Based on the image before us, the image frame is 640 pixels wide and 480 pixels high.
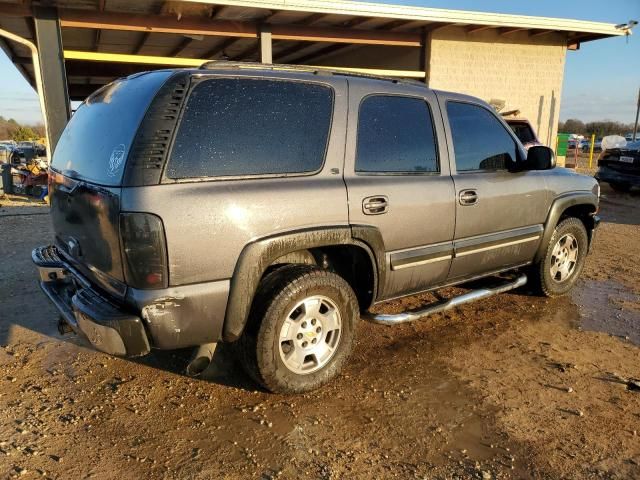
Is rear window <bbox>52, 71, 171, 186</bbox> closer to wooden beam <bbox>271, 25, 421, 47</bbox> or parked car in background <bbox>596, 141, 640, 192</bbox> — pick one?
wooden beam <bbox>271, 25, 421, 47</bbox>

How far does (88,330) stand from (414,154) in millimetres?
2344

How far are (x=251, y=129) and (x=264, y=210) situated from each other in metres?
0.46

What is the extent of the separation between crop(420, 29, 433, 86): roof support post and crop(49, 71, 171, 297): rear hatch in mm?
10735

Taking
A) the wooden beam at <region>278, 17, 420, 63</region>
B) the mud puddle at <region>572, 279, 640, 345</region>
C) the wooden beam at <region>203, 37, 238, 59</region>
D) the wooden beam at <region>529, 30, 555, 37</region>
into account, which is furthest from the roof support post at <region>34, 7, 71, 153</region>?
the wooden beam at <region>529, 30, 555, 37</region>

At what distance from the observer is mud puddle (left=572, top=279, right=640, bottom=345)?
4.26m

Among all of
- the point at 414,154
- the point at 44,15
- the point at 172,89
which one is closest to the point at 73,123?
the point at 172,89

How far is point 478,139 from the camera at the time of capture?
160 inches

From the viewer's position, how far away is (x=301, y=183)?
9.67 ft

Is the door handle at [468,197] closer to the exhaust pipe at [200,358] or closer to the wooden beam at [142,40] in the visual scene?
the exhaust pipe at [200,358]

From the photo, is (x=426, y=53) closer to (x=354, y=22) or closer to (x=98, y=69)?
(x=354, y=22)

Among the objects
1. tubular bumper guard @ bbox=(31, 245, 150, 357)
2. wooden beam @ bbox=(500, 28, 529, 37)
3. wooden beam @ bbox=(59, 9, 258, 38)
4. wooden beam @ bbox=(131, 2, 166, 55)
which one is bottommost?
tubular bumper guard @ bbox=(31, 245, 150, 357)

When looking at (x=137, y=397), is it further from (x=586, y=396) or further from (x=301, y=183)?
(x=586, y=396)

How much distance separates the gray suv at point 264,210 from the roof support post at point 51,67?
6953mm

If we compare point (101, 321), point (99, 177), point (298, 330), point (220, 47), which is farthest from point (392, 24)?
point (101, 321)
